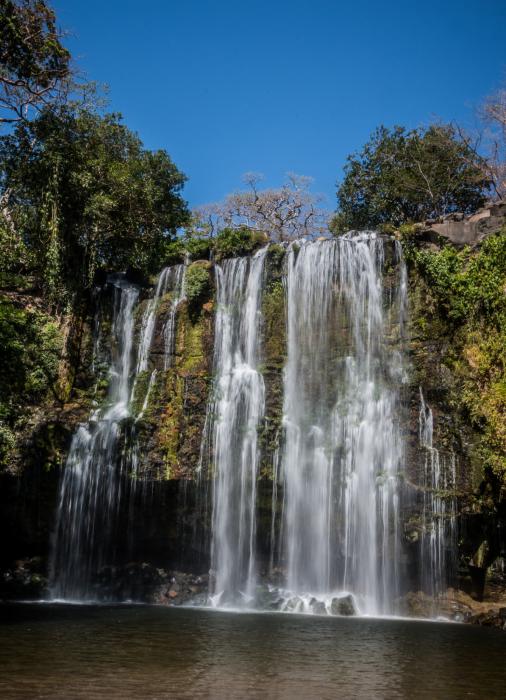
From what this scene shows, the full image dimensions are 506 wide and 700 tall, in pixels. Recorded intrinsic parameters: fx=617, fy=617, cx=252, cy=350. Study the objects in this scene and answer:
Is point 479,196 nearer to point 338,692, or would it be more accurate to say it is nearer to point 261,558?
point 261,558

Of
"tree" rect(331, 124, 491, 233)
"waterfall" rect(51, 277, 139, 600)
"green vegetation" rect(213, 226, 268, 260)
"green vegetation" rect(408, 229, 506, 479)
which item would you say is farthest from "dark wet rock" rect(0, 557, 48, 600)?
Answer: "tree" rect(331, 124, 491, 233)

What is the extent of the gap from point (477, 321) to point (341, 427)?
5351mm

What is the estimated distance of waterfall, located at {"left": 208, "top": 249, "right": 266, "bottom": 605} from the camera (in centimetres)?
1831

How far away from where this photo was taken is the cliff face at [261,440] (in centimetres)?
1719

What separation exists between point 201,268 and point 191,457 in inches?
298

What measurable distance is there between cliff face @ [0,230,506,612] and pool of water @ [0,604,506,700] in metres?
4.08

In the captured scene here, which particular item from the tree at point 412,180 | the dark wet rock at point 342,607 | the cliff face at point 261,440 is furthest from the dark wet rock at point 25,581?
the tree at point 412,180

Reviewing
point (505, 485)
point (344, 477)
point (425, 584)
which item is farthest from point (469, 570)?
point (344, 477)

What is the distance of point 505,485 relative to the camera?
54.5 feet

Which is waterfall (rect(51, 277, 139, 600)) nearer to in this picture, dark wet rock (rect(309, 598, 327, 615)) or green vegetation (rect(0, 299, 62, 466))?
green vegetation (rect(0, 299, 62, 466))

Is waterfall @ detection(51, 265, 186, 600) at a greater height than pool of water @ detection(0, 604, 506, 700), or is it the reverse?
waterfall @ detection(51, 265, 186, 600)

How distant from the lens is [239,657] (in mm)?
9695

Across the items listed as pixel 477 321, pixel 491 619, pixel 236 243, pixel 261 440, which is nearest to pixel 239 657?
pixel 491 619

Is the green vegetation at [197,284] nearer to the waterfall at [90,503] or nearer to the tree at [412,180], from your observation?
the waterfall at [90,503]
